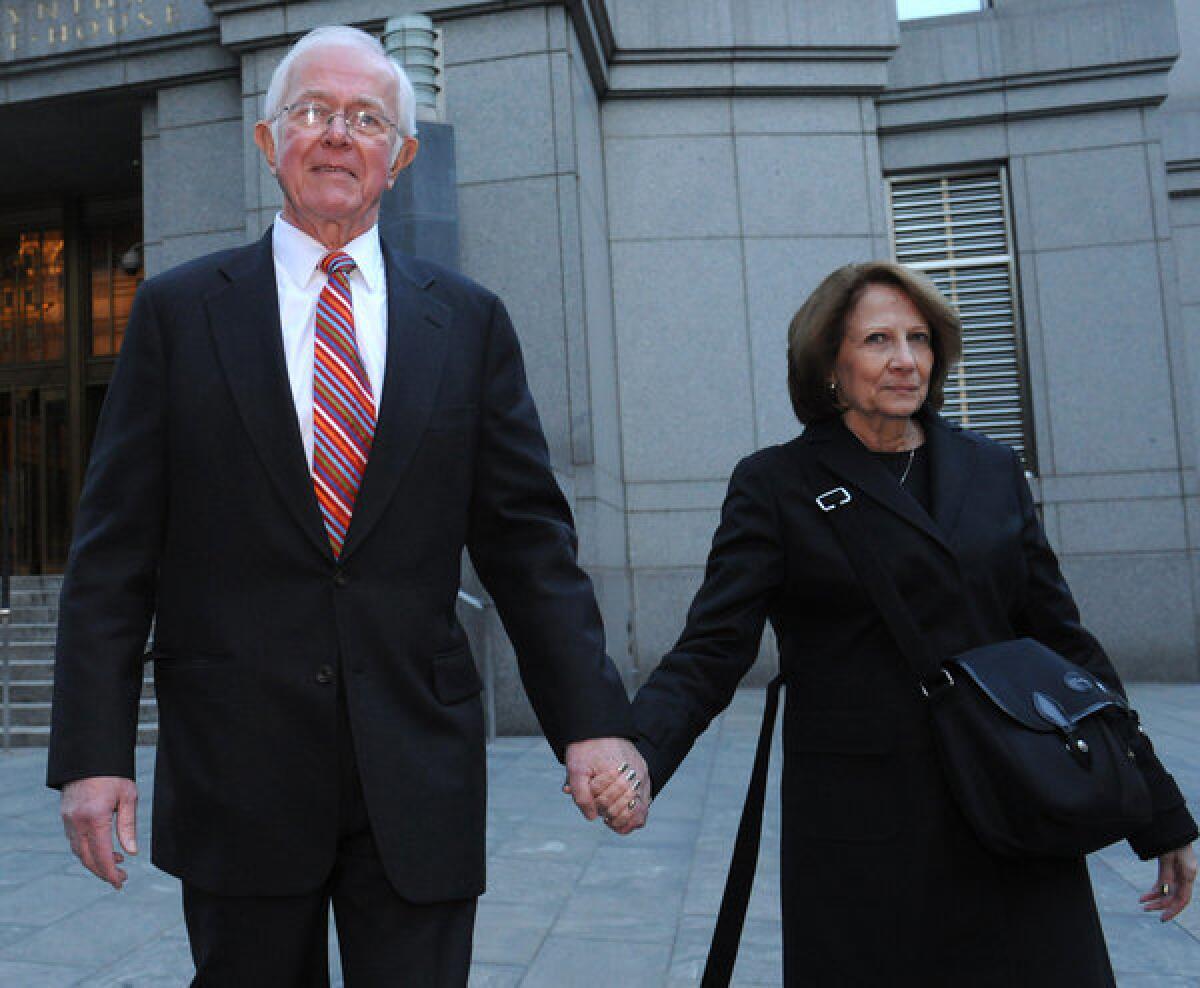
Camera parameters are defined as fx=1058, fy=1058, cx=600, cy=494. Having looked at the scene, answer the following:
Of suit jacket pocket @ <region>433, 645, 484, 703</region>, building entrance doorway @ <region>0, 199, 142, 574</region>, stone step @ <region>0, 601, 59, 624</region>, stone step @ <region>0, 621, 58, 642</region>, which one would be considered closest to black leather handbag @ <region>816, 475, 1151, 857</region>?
suit jacket pocket @ <region>433, 645, 484, 703</region>

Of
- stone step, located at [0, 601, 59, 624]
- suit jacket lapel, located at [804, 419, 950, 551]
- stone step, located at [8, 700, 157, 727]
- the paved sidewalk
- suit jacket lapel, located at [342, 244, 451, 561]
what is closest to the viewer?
suit jacket lapel, located at [342, 244, 451, 561]

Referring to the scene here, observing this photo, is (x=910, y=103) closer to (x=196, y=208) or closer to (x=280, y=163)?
(x=196, y=208)

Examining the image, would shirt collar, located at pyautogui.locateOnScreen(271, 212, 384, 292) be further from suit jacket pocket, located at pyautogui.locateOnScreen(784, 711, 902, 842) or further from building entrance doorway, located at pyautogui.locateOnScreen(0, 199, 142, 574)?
building entrance doorway, located at pyautogui.locateOnScreen(0, 199, 142, 574)

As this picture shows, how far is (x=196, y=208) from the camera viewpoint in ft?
33.2

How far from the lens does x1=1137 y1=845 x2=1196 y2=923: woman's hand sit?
1978mm

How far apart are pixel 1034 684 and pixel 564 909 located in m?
2.44

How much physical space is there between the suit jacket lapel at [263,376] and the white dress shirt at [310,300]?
3cm

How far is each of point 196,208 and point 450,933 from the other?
9810 millimetres

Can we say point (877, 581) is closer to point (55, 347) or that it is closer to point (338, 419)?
point (338, 419)

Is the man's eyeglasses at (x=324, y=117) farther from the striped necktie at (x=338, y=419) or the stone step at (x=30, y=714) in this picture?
the stone step at (x=30, y=714)

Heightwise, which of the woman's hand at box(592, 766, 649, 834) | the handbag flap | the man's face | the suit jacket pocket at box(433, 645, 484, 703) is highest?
the man's face

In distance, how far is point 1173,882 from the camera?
78.8 inches

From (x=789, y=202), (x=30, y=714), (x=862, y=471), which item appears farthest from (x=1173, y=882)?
(x=789, y=202)

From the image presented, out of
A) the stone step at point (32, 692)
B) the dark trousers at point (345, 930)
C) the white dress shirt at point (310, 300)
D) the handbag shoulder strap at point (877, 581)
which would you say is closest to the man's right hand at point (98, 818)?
the dark trousers at point (345, 930)
